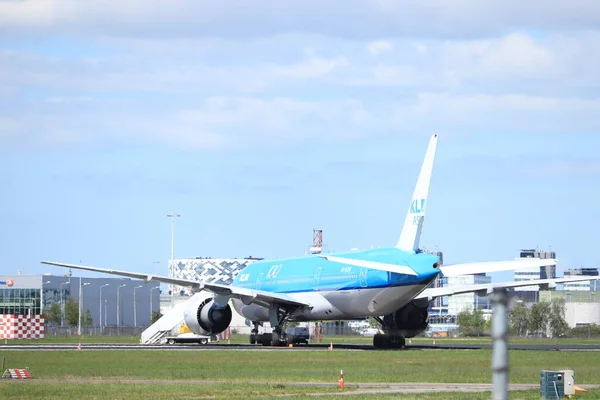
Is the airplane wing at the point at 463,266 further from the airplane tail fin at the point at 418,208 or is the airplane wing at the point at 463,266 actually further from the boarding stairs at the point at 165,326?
the boarding stairs at the point at 165,326

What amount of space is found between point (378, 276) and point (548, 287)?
38.6 ft

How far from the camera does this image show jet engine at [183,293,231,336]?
68.9 m

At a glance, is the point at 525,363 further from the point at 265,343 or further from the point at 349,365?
the point at 265,343

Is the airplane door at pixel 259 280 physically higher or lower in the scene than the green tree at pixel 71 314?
higher

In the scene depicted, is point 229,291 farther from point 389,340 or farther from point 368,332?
point 368,332

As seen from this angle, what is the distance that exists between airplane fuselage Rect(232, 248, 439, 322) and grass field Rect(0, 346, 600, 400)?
363 centimetres

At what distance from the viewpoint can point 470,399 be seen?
28.5 metres

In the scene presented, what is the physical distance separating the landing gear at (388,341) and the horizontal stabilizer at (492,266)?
878 centimetres

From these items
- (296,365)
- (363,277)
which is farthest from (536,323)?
(296,365)

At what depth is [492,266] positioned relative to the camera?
5312 cm

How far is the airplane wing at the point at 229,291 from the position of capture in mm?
63156

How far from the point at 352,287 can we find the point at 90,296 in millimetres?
116786

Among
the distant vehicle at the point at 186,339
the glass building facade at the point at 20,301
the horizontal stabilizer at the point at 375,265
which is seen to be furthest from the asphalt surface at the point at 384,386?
the glass building facade at the point at 20,301

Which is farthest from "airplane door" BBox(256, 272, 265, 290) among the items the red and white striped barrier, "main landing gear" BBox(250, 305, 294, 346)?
the red and white striped barrier
